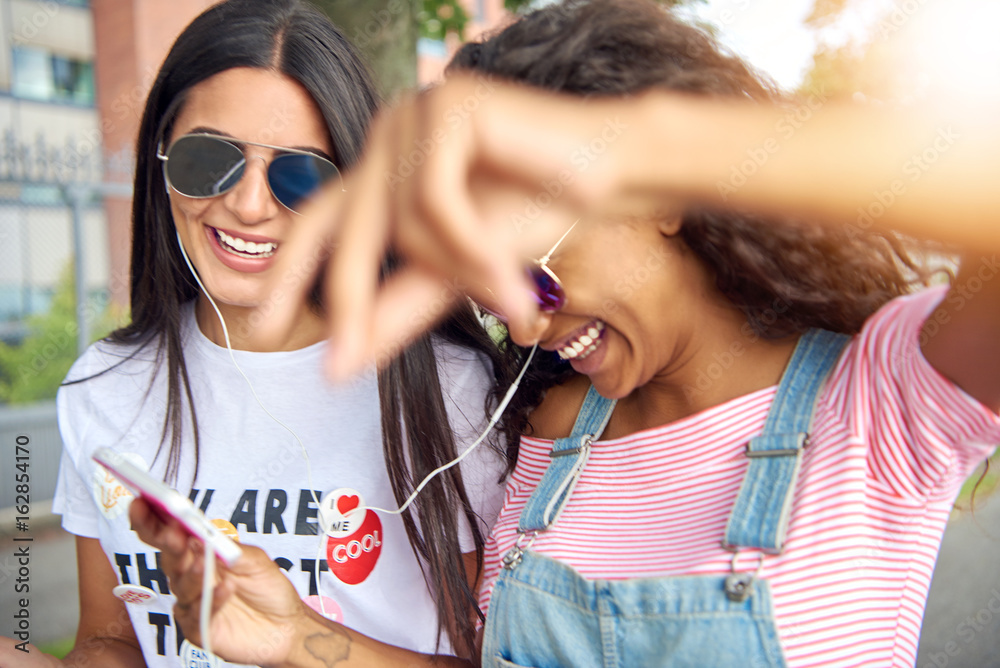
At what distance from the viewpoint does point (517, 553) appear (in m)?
1.40

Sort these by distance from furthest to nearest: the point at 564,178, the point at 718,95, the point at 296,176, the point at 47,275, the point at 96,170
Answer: the point at 47,275 → the point at 96,170 → the point at 296,176 → the point at 718,95 → the point at 564,178

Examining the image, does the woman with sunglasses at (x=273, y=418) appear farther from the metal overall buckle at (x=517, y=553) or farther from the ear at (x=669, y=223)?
the ear at (x=669, y=223)

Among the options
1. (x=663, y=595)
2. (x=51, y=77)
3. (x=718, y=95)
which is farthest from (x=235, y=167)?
(x=51, y=77)

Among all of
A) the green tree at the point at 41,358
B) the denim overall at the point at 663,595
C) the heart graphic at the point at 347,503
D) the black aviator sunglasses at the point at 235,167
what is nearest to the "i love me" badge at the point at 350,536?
the heart graphic at the point at 347,503

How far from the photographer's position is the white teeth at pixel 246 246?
1759 mm

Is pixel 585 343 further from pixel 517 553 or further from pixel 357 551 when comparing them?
pixel 357 551

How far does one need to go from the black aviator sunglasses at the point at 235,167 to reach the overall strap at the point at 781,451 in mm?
1069

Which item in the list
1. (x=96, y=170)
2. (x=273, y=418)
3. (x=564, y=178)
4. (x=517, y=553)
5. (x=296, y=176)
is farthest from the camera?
(x=96, y=170)

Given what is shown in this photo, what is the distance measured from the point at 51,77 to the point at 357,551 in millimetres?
11808

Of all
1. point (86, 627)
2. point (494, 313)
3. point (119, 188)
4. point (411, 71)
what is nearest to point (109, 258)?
point (119, 188)

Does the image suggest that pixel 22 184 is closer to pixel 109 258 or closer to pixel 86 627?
pixel 86 627

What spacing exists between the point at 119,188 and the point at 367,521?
4.66 meters

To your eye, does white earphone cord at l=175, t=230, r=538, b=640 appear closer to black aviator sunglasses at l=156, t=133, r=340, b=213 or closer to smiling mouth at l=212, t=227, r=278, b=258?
smiling mouth at l=212, t=227, r=278, b=258

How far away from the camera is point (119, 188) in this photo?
5.41 m
